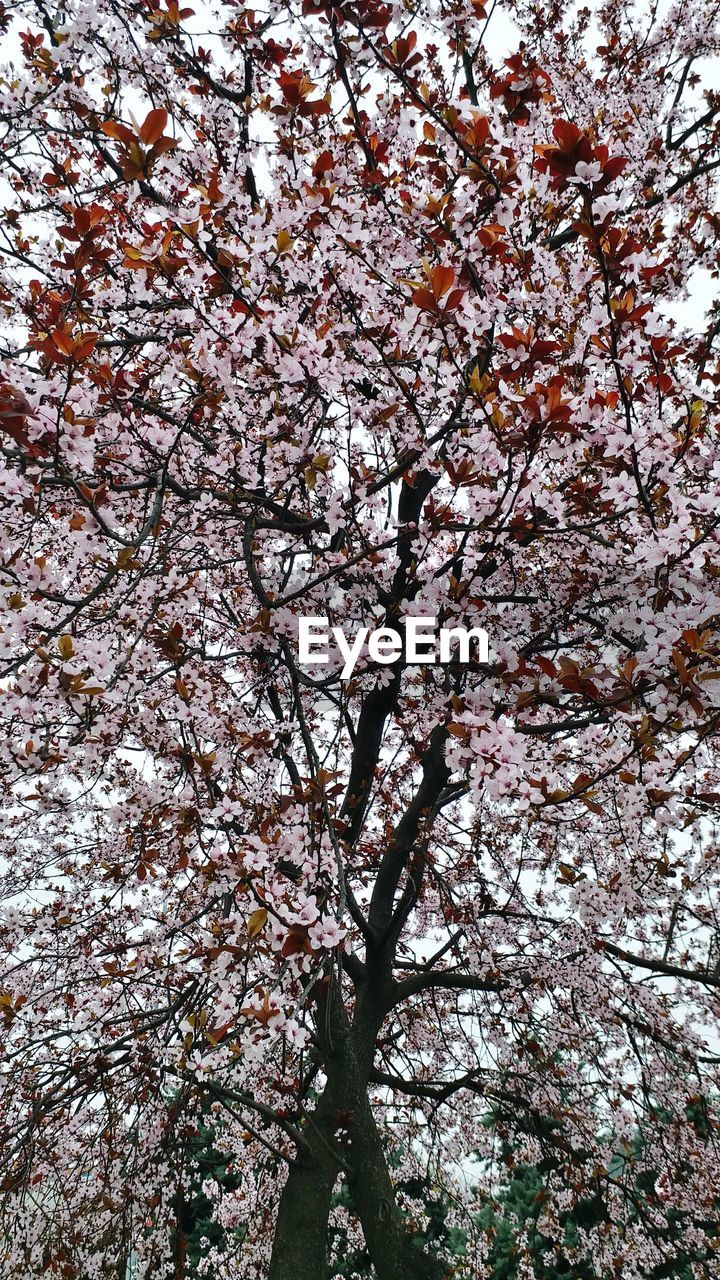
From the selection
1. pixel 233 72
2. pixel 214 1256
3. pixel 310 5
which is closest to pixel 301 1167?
pixel 214 1256

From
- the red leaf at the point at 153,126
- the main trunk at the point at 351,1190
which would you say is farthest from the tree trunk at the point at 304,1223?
the red leaf at the point at 153,126

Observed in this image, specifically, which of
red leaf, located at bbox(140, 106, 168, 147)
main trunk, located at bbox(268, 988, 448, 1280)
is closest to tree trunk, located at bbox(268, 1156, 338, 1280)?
main trunk, located at bbox(268, 988, 448, 1280)

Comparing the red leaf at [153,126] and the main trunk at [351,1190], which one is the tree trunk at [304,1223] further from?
the red leaf at [153,126]

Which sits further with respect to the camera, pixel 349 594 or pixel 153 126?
pixel 349 594

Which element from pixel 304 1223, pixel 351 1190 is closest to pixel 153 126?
pixel 304 1223

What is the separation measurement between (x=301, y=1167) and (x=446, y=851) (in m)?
2.20

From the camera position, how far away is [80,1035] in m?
4.64

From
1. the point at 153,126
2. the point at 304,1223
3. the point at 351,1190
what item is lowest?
the point at 304,1223

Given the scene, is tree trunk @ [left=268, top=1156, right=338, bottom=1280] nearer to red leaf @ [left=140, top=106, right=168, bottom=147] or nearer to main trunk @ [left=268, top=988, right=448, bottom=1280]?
main trunk @ [left=268, top=988, right=448, bottom=1280]

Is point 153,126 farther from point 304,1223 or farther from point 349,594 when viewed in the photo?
point 304,1223

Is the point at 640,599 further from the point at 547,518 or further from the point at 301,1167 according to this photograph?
the point at 301,1167

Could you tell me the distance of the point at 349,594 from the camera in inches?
151

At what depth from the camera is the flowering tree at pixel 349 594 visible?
88.9 inches

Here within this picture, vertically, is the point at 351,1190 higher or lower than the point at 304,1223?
higher
